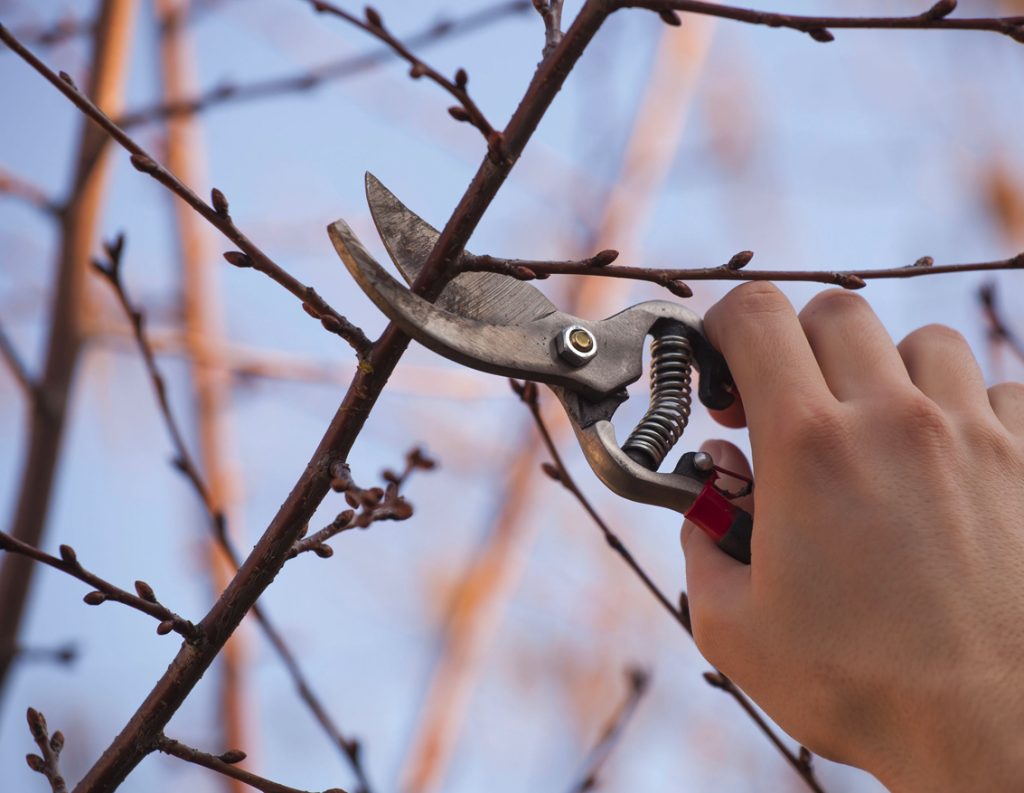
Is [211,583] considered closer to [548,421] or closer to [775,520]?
[548,421]

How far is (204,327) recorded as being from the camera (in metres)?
3.74

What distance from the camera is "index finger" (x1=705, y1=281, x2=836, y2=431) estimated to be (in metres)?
1.43

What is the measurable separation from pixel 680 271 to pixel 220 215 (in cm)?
55

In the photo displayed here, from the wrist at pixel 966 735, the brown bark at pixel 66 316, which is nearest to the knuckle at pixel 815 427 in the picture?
the wrist at pixel 966 735

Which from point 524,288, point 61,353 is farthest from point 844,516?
point 61,353

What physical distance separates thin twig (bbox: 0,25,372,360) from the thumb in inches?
20.9

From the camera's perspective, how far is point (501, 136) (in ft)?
4.25

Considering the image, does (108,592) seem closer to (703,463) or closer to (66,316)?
(703,463)

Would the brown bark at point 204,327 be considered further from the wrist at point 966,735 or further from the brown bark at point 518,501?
the wrist at point 966,735

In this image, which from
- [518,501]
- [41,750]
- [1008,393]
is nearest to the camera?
[41,750]

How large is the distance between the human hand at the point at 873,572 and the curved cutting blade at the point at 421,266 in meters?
0.33

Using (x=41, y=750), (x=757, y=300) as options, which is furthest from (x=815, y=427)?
(x=41, y=750)

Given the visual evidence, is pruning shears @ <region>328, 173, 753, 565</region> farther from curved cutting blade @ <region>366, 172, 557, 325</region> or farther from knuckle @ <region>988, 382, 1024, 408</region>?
knuckle @ <region>988, 382, 1024, 408</region>

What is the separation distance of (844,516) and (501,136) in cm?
61
